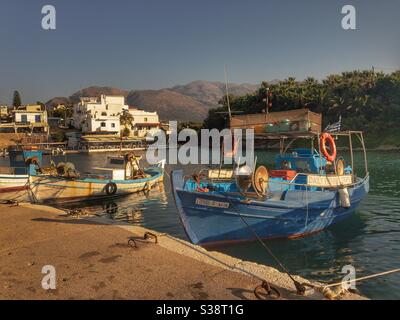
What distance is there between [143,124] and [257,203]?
331ft

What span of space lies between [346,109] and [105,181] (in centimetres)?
6771

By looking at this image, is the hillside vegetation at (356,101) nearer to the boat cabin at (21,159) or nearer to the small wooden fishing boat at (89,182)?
the small wooden fishing boat at (89,182)

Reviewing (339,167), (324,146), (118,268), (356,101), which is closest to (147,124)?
(356,101)

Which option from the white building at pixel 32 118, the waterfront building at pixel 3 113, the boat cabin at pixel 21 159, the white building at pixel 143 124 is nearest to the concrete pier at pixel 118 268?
the boat cabin at pixel 21 159

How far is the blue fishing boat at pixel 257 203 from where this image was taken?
13266 millimetres

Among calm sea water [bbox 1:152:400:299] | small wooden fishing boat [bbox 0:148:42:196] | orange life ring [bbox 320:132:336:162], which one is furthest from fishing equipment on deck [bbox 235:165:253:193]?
small wooden fishing boat [bbox 0:148:42:196]

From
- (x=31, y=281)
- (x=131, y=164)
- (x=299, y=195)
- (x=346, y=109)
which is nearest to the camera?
(x=31, y=281)

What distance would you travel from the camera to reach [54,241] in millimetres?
11914

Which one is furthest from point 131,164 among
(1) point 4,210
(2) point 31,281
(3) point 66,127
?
(3) point 66,127

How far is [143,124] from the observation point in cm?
11144

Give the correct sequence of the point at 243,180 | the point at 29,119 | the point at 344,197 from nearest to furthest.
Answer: the point at 243,180 < the point at 344,197 < the point at 29,119

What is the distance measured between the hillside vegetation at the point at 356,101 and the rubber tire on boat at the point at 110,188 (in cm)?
4683

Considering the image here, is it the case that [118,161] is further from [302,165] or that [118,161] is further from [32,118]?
[32,118]
